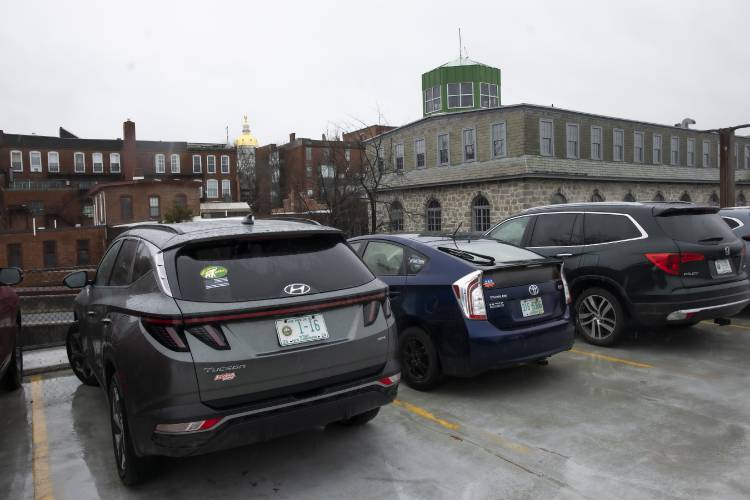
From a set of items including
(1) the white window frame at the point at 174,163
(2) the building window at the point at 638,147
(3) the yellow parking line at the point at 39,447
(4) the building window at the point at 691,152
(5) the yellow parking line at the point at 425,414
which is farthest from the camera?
(1) the white window frame at the point at 174,163

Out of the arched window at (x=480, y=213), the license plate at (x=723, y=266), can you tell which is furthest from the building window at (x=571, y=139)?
the license plate at (x=723, y=266)

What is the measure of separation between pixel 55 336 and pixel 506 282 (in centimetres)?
902

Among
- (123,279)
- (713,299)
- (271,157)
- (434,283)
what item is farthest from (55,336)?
(271,157)

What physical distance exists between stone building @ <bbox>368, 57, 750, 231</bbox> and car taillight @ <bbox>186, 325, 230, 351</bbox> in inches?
990

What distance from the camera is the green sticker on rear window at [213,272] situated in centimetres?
362

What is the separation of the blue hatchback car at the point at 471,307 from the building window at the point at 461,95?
3324 cm

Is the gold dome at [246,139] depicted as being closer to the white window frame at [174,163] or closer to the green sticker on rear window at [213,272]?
the white window frame at [174,163]

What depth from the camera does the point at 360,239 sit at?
693 cm

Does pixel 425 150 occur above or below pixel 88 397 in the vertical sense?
above

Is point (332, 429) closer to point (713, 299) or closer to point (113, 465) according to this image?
point (113, 465)

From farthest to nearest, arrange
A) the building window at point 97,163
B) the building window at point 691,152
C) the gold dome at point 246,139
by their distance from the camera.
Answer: the gold dome at point 246,139 → the building window at point 97,163 → the building window at point 691,152

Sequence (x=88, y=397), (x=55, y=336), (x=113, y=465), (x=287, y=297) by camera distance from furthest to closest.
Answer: (x=55, y=336)
(x=88, y=397)
(x=113, y=465)
(x=287, y=297)

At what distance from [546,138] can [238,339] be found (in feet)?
97.3

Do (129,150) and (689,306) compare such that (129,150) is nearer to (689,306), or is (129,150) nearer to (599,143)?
(599,143)
